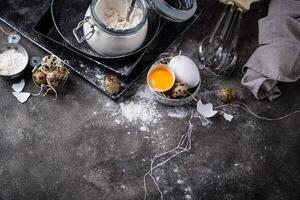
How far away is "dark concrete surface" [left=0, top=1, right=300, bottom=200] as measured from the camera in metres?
1.13

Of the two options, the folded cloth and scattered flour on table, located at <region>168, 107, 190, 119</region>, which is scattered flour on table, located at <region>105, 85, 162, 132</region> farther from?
the folded cloth

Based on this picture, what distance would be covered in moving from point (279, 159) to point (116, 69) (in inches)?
A: 20.1

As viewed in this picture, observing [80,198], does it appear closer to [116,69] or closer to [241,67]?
[116,69]

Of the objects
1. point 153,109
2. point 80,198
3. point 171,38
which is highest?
point 171,38

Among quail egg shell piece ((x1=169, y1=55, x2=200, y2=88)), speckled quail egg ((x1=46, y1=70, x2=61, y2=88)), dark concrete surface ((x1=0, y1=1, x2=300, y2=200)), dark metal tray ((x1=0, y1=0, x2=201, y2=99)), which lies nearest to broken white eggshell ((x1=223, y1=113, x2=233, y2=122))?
dark concrete surface ((x1=0, y1=1, x2=300, y2=200))

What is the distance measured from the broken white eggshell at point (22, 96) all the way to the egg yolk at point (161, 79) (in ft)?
1.13

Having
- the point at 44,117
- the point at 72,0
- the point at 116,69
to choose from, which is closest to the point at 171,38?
the point at 116,69

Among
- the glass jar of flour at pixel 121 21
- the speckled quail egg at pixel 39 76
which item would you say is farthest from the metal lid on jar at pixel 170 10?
the speckled quail egg at pixel 39 76

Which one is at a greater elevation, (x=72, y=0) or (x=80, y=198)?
(x=72, y=0)

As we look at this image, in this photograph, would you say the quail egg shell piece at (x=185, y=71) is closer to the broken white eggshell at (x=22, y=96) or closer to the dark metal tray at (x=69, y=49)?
the dark metal tray at (x=69, y=49)

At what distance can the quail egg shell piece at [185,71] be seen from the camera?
1186 millimetres

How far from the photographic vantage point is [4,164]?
1.14m

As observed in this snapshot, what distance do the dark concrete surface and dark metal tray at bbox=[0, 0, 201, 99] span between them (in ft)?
0.12

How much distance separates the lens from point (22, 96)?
1.22 meters
